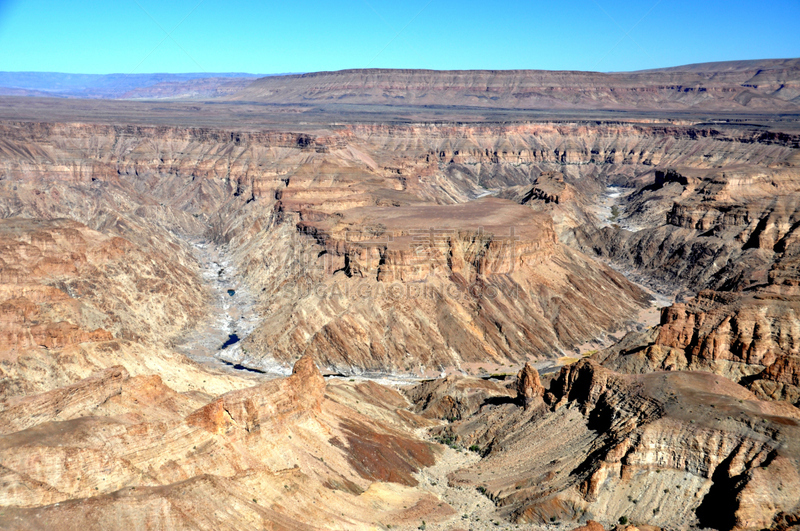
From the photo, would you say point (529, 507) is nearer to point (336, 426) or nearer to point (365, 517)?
point (365, 517)

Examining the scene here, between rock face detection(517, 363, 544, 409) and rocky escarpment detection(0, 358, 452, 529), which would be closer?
rocky escarpment detection(0, 358, 452, 529)

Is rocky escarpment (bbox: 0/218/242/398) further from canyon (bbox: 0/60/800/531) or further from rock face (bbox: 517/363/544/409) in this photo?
rock face (bbox: 517/363/544/409)

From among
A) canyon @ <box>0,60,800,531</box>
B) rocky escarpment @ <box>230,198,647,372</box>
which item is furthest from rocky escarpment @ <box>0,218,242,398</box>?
rocky escarpment @ <box>230,198,647,372</box>

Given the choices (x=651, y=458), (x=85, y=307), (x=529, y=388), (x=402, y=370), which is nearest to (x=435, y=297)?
(x=402, y=370)

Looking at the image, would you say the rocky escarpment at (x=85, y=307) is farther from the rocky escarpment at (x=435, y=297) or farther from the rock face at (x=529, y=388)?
the rock face at (x=529, y=388)

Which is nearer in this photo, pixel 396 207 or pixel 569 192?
pixel 396 207

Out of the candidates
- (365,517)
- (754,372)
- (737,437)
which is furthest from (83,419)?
(754,372)

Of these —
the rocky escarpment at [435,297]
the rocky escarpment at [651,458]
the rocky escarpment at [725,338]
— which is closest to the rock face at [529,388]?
the rocky escarpment at [651,458]

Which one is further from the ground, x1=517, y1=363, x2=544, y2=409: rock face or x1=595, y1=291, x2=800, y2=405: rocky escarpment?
x1=595, y1=291, x2=800, y2=405: rocky escarpment
